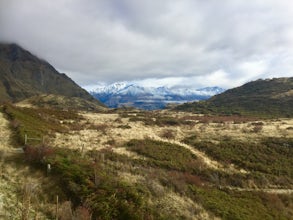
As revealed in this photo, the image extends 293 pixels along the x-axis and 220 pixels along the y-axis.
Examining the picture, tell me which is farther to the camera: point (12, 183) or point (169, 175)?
point (169, 175)

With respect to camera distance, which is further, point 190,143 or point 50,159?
point 190,143

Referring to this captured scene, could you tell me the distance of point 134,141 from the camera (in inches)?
1604

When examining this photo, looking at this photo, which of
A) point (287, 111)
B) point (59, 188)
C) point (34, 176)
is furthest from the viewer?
point (287, 111)

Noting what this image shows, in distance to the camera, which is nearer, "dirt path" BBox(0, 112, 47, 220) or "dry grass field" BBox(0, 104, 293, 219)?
"dirt path" BBox(0, 112, 47, 220)

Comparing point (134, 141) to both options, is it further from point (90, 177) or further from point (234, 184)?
point (90, 177)

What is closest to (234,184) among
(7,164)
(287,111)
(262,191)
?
(262,191)

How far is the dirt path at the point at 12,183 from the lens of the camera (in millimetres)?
14450

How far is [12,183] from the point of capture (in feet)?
58.3

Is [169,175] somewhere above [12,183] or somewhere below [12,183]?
below

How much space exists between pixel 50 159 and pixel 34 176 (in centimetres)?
217

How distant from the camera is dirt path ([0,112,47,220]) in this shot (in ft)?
47.4

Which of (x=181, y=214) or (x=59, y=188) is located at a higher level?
(x=59, y=188)

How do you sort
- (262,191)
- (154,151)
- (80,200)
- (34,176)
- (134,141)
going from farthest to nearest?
1. (134,141)
2. (154,151)
3. (262,191)
4. (34,176)
5. (80,200)

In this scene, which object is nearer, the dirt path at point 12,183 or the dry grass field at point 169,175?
the dirt path at point 12,183
